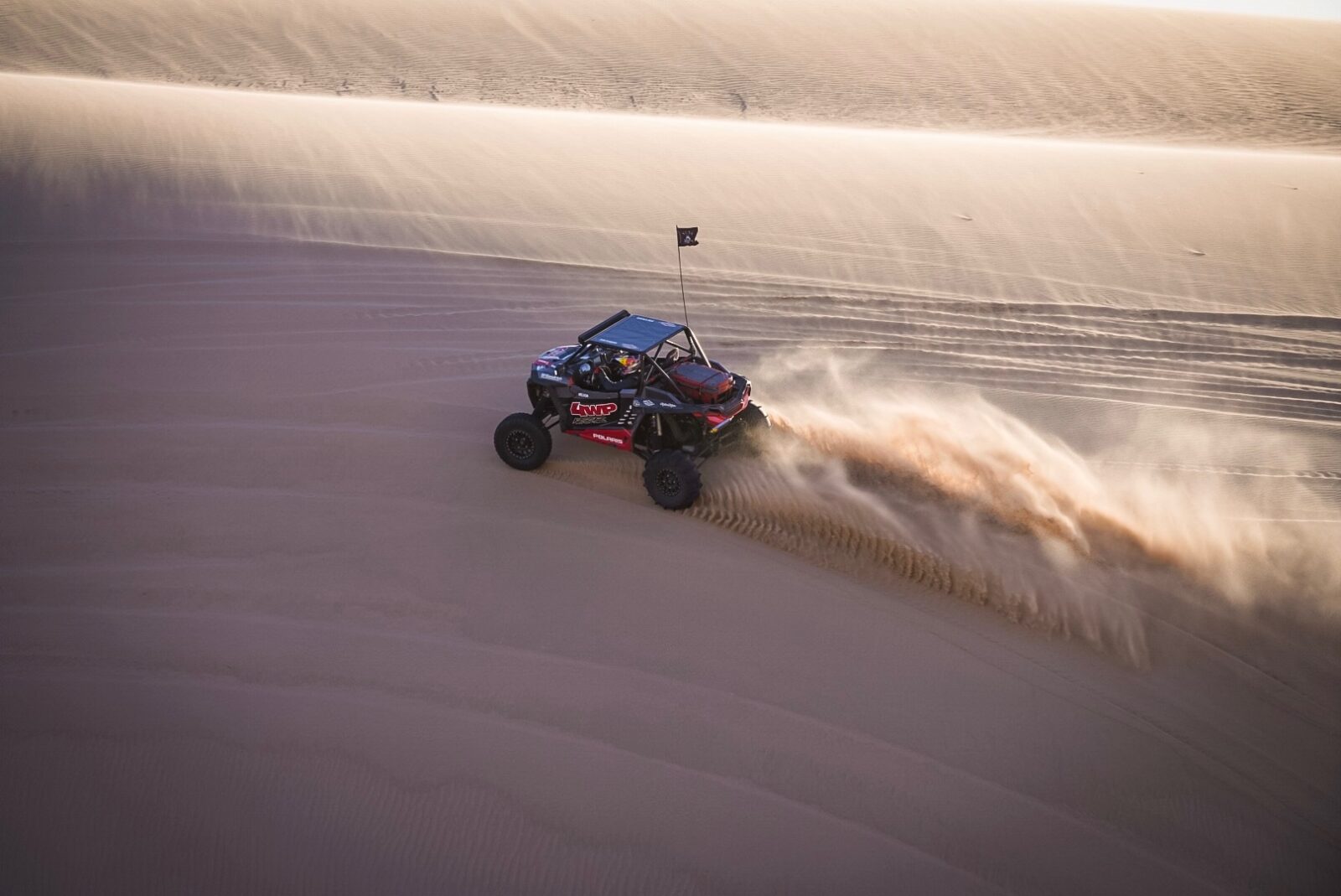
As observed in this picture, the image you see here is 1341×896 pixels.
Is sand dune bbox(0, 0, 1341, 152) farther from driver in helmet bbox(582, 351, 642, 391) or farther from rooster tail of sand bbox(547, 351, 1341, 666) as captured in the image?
rooster tail of sand bbox(547, 351, 1341, 666)

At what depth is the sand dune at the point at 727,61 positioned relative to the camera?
25.0 meters

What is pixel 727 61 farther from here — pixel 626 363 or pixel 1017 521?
pixel 1017 521

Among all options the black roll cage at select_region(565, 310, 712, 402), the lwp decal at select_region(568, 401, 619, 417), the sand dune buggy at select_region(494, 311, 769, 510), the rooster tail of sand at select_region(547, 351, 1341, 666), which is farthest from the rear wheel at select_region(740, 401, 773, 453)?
the lwp decal at select_region(568, 401, 619, 417)

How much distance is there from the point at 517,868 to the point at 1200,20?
40122mm

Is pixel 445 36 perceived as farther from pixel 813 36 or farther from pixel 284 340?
pixel 284 340

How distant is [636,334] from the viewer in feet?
26.6

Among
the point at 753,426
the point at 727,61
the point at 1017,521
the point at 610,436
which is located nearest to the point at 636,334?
the point at 610,436

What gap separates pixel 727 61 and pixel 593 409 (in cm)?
2365

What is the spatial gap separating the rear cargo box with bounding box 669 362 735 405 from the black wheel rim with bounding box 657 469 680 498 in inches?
29.5

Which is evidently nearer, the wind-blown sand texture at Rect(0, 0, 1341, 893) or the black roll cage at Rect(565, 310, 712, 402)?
the wind-blown sand texture at Rect(0, 0, 1341, 893)

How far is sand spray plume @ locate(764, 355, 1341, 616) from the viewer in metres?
6.99

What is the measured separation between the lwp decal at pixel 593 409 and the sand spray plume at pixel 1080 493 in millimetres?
1688

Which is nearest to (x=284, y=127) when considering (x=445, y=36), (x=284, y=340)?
(x=284, y=340)

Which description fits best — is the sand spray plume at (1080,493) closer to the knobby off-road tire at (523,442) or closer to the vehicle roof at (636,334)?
the vehicle roof at (636,334)
